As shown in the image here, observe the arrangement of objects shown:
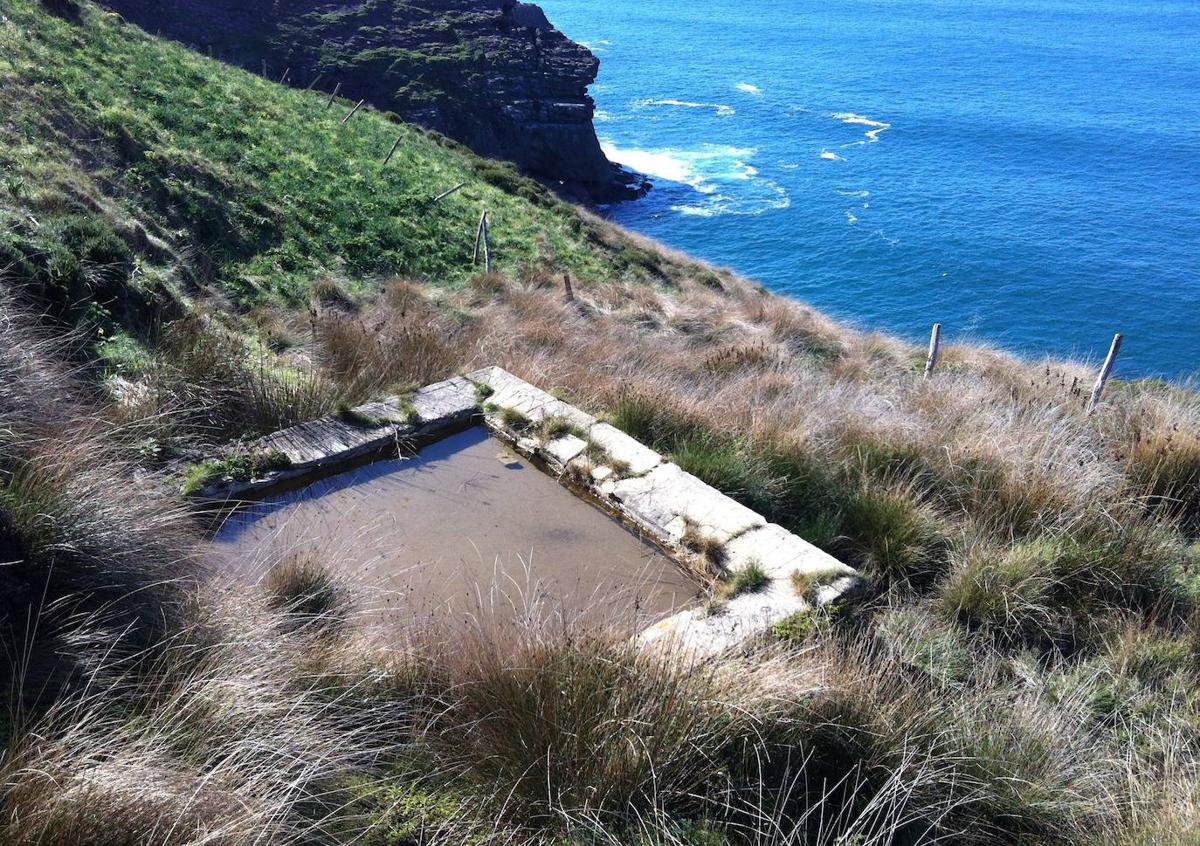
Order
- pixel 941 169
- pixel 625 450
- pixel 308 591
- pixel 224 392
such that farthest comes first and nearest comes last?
pixel 941 169, pixel 224 392, pixel 625 450, pixel 308 591

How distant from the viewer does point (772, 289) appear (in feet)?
109

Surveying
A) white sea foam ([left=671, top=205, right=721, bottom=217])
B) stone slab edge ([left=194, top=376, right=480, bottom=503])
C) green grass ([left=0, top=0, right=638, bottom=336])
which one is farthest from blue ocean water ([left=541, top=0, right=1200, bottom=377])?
stone slab edge ([left=194, top=376, right=480, bottom=503])

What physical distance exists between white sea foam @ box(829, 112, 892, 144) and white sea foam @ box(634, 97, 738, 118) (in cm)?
759

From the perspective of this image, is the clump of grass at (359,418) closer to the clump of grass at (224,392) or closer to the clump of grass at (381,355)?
the clump of grass at (224,392)

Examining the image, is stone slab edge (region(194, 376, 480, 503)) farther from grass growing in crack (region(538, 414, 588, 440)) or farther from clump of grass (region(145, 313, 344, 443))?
grass growing in crack (region(538, 414, 588, 440))

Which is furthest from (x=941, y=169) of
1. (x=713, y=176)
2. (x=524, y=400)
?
(x=524, y=400)

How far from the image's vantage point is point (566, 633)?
3486 mm

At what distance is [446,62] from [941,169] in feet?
95.6

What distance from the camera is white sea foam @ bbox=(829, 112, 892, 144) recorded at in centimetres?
5528

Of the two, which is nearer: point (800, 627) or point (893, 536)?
point (800, 627)

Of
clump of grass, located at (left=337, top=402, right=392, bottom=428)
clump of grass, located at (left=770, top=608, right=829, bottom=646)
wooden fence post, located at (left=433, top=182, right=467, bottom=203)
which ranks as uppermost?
wooden fence post, located at (left=433, top=182, right=467, bottom=203)

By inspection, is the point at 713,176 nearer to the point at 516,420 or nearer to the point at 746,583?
the point at 516,420

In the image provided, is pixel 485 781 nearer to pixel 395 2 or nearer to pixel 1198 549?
pixel 1198 549

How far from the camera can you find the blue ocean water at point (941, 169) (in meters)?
32.5
